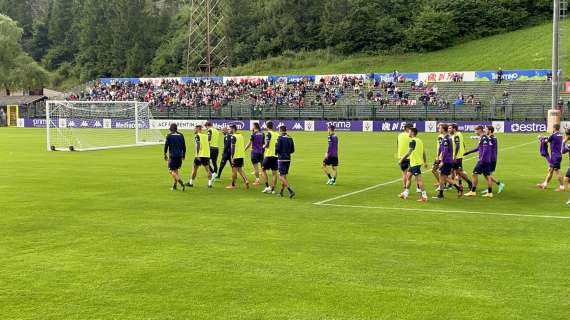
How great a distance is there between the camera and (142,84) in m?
74.3

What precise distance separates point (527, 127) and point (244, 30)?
59.4 meters

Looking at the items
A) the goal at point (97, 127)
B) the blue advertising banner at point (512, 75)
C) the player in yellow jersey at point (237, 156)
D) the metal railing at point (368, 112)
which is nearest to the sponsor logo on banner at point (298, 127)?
the metal railing at point (368, 112)

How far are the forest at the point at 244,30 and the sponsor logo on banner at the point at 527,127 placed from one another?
38.2 m

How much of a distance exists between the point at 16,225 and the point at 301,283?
7.22 m

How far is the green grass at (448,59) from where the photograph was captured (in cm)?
7325

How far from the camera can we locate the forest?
86125 millimetres

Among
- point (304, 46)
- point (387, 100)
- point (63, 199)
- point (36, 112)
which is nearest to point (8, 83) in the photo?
point (36, 112)

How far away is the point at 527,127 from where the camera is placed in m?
47.8

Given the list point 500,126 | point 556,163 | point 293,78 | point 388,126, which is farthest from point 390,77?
point 556,163

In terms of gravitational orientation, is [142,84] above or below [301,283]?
above

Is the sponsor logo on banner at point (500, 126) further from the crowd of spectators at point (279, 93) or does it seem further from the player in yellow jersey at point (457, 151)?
the player in yellow jersey at point (457, 151)

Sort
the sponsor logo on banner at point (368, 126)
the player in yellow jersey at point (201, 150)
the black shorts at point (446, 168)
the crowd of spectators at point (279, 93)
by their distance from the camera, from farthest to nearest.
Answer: the crowd of spectators at point (279, 93) < the sponsor logo on banner at point (368, 126) < the player in yellow jersey at point (201, 150) < the black shorts at point (446, 168)

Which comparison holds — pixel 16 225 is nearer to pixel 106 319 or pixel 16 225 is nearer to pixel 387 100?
pixel 106 319

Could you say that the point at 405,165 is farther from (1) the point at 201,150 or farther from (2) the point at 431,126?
(2) the point at 431,126
